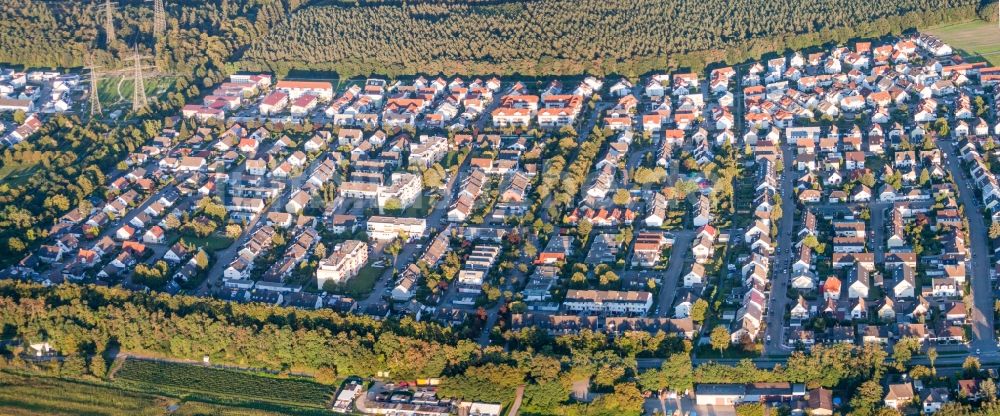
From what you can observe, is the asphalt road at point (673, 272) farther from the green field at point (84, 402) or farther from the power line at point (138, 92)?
the power line at point (138, 92)

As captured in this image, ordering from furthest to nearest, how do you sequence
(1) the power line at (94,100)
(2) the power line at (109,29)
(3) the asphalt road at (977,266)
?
(2) the power line at (109,29), (1) the power line at (94,100), (3) the asphalt road at (977,266)

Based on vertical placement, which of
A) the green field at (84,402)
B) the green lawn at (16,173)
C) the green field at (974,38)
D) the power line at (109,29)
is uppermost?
the power line at (109,29)

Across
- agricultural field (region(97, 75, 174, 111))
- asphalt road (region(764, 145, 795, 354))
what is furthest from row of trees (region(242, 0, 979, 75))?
asphalt road (region(764, 145, 795, 354))

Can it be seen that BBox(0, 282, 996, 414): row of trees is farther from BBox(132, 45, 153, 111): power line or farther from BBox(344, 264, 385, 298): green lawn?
BBox(132, 45, 153, 111): power line

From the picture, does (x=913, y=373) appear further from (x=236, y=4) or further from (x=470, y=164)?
(x=236, y=4)

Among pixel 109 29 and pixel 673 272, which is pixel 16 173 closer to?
pixel 109 29

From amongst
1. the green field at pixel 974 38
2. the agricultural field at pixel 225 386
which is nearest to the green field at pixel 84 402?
the agricultural field at pixel 225 386

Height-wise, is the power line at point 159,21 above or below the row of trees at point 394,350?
above
